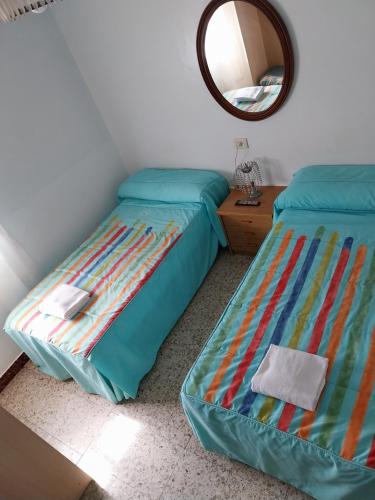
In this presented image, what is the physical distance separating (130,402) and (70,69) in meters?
2.61

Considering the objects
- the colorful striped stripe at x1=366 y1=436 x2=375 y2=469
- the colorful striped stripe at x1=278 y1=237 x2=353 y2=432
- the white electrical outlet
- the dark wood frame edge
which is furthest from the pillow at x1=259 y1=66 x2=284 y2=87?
the dark wood frame edge

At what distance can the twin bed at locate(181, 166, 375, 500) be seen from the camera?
1314 mm

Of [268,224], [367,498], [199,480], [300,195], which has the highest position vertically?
[300,195]

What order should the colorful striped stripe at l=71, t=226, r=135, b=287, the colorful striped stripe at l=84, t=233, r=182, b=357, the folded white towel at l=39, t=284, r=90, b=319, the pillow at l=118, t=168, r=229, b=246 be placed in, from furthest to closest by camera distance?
the pillow at l=118, t=168, r=229, b=246
the colorful striped stripe at l=71, t=226, r=135, b=287
the folded white towel at l=39, t=284, r=90, b=319
the colorful striped stripe at l=84, t=233, r=182, b=357

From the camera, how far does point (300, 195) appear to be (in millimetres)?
2256

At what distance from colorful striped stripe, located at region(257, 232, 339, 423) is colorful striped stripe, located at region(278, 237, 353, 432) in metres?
0.05

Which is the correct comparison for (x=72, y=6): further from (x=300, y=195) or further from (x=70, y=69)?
(x=300, y=195)

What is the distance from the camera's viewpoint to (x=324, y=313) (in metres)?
1.68

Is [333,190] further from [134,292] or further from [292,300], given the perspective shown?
[134,292]

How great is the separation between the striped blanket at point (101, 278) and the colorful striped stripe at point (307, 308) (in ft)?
3.30

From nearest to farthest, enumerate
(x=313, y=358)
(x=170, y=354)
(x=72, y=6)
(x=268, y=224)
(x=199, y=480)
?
(x=313, y=358) → (x=199, y=480) → (x=170, y=354) → (x=268, y=224) → (x=72, y=6)

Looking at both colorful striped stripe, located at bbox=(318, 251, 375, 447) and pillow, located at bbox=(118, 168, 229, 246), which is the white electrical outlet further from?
colorful striped stripe, located at bbox=(318, 251, 375, 447)

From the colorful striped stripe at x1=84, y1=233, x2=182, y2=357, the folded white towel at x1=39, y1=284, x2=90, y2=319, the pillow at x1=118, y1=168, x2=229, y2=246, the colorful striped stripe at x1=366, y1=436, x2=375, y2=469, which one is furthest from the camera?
the pillow at x1=118, y1=168, x2=229, y2=246

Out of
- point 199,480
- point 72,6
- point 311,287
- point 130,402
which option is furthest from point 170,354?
point 72,6
